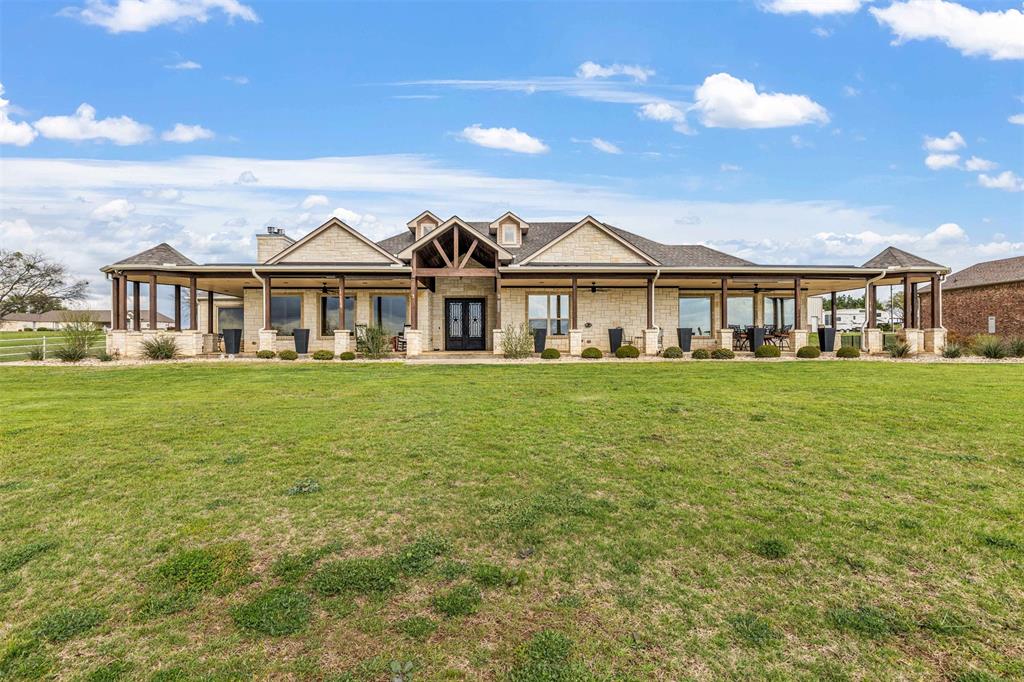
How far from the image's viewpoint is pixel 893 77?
733 inches

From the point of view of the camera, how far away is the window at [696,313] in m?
21.7

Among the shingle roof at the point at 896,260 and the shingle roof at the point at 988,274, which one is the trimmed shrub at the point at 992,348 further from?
the shingle roof at the point at 988,274

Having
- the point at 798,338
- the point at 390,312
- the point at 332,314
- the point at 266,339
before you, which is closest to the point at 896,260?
the point at 798,338

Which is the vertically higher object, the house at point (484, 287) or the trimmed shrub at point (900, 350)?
the house at point (484, 287)

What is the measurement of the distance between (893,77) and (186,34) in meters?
25.1

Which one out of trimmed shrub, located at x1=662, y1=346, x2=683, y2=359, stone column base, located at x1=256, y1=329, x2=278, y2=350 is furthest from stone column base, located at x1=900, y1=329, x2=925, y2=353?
stone column base, located at x1=256, y1=329, x2=278, y2=350

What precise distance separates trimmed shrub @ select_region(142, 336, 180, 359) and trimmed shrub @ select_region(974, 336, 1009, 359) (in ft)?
93.6

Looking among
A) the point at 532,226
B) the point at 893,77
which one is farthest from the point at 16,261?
the point at 893,77

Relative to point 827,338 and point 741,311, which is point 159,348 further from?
point 827,338

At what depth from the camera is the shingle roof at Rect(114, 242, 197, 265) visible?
58.8ft

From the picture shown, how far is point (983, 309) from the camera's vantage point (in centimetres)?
2784

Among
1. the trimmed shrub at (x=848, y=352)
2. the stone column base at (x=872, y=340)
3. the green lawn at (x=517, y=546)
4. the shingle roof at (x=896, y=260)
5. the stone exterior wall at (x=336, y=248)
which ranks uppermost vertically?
the stone exterior wall at (x=336, y=248)

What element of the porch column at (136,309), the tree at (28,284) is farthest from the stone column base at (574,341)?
the tree at (28,284)

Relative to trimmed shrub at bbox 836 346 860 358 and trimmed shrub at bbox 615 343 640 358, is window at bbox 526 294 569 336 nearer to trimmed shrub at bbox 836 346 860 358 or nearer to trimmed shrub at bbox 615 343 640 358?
trimmed shrub at bbox 615 343 640 358
